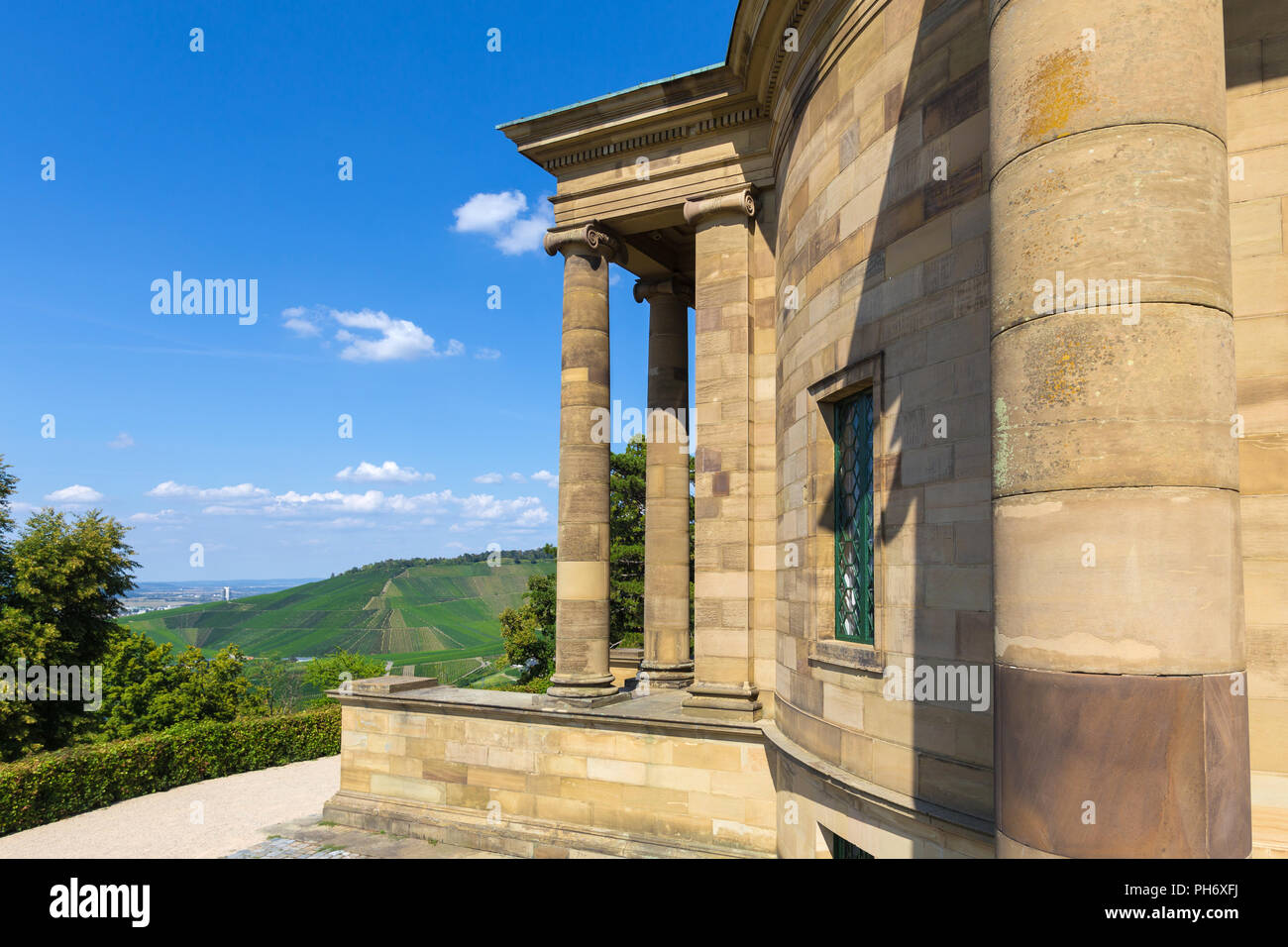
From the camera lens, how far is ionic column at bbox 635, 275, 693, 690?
2002cm

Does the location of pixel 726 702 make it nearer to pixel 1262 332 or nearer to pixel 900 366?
pixel 900 366

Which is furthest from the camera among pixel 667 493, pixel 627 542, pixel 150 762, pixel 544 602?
pixel 544 602

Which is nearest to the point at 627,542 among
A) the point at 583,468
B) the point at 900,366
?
the point at 583,468

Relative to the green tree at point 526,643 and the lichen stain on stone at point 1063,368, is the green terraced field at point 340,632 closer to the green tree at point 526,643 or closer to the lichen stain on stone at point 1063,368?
the green tree at point 526,643

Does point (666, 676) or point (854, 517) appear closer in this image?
point (854, 517)

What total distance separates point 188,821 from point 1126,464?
24684mm

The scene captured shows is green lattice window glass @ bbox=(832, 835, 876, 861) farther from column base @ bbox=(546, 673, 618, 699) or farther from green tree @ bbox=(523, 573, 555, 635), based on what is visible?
green tree @ bbox=(523, 573, 555, 635)

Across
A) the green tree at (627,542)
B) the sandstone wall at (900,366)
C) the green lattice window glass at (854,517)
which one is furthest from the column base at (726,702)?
the green tree at (627,542)

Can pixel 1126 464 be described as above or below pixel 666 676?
above

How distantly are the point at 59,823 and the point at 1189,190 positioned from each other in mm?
29061

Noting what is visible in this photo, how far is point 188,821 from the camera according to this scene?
21516mm

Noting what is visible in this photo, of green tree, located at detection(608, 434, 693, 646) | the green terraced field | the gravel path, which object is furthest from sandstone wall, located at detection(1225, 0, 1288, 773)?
the green terraced field

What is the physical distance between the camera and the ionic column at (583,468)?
57.0ft

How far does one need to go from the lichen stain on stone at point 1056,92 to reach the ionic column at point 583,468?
13.0 meters
